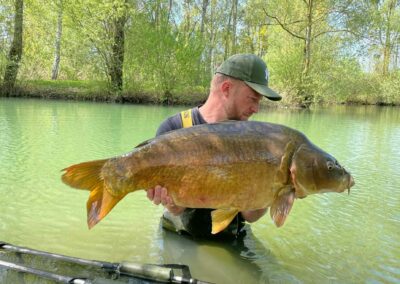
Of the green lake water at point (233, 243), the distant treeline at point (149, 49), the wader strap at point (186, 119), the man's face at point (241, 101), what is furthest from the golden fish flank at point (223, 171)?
the distant treeline at point (149, 49)

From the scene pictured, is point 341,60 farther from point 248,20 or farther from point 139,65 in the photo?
point 139,65

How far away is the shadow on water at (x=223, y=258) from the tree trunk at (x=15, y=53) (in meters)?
22.9

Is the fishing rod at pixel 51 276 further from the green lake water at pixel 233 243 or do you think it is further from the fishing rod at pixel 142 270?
the green lake water at pixel 233 243

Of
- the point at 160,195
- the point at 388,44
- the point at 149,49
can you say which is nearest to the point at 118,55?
the point at 149,49

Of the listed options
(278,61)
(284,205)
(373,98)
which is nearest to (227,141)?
(284,205)

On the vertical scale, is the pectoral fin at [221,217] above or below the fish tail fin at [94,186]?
below

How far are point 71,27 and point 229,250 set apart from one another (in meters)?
24.9

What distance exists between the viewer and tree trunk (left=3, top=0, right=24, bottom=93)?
79.2 ft

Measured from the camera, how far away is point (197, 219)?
Result: 150 inches

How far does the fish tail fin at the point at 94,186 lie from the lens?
251 cm

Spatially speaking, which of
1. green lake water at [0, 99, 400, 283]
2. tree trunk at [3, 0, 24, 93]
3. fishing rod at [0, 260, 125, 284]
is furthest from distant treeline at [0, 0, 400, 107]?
fishing rod at [0, 260, 125, 284]

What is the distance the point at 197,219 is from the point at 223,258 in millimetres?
421

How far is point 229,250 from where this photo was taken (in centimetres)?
398

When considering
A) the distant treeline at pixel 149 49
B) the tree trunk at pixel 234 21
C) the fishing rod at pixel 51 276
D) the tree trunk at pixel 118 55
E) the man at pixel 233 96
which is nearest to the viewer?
the fishing rod at pixel 51 276
